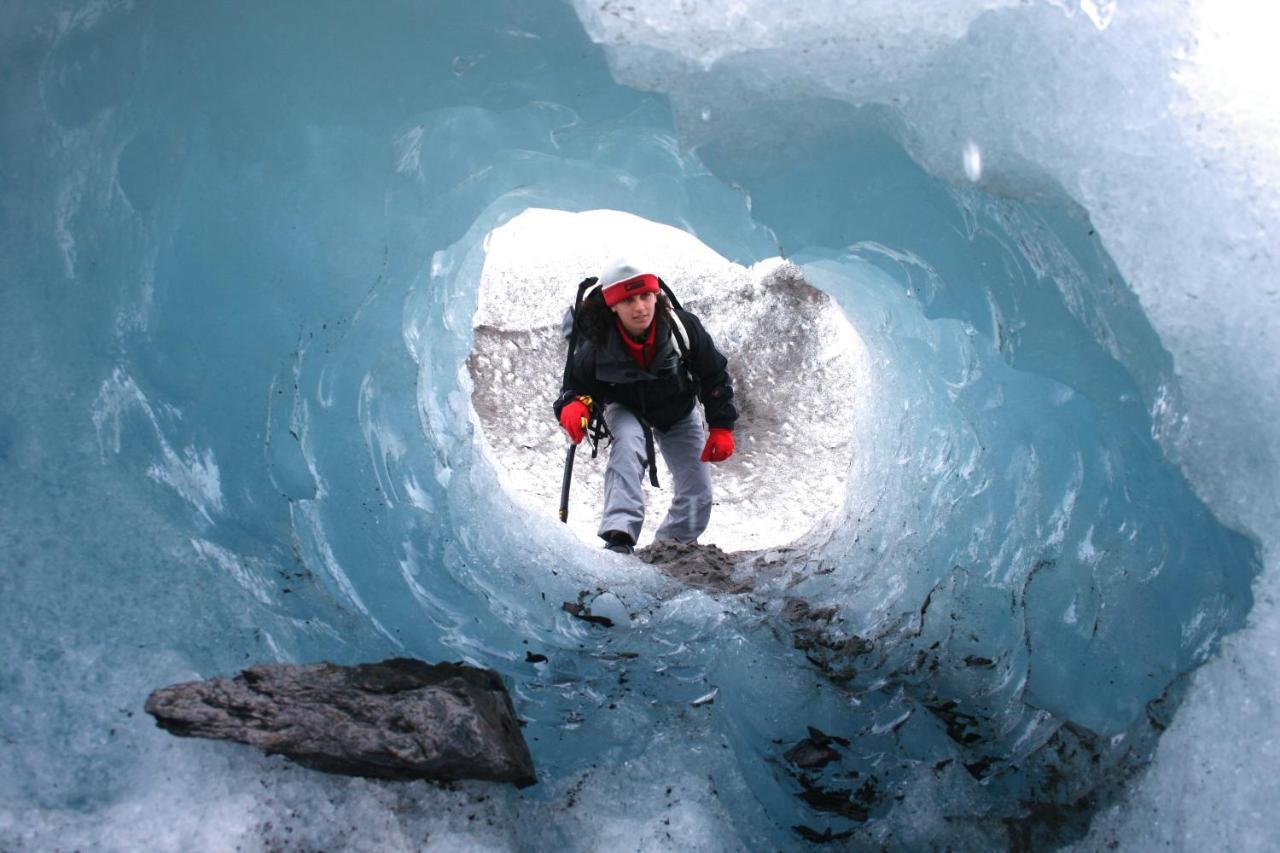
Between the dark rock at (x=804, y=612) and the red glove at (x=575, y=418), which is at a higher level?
the red glove at (x=575, y=418)

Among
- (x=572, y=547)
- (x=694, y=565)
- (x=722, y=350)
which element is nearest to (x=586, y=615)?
(x=572, y=547)

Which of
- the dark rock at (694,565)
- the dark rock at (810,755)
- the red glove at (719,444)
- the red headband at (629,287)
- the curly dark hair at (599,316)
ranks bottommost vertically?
the dark rock at (694,565)

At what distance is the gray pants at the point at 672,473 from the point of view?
377 centimetres

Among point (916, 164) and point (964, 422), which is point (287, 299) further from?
point (964, 422)

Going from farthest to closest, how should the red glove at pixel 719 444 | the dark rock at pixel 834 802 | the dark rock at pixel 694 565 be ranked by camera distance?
the dark rock at pixel 694 565
the red glove at pixel 719 444
the dark rock at pixel 834 802

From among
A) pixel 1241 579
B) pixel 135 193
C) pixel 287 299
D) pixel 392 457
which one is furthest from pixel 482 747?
pixel 1241 579

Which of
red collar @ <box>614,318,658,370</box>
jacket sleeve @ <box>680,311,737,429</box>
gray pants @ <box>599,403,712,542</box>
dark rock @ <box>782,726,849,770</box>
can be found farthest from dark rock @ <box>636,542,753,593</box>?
dark rock @ <box>782,726,849,770</box>

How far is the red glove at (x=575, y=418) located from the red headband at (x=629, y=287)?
44cm

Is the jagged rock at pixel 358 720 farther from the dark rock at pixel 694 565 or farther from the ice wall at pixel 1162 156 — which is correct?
the dark rock at pixel 694 565

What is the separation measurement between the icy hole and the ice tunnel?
7.05 ft

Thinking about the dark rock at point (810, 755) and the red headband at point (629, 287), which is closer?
the dark rock at point (810, 755)

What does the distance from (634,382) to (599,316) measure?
32 centimetres

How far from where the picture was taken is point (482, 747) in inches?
90.7

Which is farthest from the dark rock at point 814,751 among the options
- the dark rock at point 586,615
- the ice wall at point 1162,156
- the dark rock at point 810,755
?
the ice wall at point 1162,156
